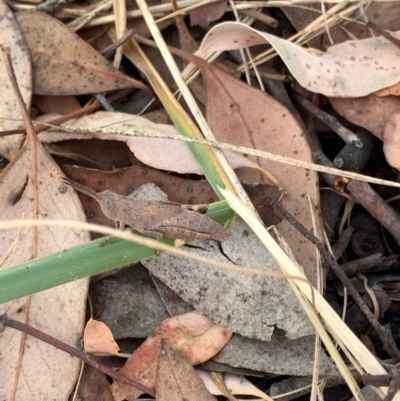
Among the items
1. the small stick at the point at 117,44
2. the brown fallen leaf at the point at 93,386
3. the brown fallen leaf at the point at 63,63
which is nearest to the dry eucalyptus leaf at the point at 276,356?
the brown fallen leaf at the point at 93,386

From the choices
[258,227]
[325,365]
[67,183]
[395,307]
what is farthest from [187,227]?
[395,307]

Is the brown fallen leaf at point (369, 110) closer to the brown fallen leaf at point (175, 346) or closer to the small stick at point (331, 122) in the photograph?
the small stick at point (331, 122)

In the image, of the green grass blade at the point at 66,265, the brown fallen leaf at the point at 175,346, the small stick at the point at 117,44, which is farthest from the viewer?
the small stick at the point at 117,44

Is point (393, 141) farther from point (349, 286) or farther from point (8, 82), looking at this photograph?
point (8, 82)

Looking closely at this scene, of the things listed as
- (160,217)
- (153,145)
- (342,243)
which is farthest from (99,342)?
(342,243)

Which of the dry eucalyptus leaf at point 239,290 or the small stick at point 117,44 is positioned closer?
the dry eucalyptus leaf at point 239,290

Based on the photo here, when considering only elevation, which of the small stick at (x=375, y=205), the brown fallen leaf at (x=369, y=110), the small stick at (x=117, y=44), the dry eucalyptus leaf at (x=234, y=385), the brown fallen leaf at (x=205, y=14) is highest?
the brown fallen leaf at (x=205, y=14)

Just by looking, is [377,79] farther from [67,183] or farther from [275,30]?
[67,183]
